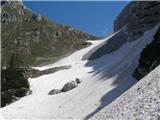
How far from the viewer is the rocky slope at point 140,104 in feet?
70.8

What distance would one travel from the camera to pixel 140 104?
2384 centimetres

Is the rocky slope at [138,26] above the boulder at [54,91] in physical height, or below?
above

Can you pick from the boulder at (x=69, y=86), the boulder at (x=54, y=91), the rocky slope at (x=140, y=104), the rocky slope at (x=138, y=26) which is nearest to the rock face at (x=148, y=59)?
the boulder at (x=69, y=86)

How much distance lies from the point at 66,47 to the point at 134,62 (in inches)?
5609

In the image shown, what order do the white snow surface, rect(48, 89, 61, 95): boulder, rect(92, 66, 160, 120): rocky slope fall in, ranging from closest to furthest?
rect(92, 66, 160, 120): rocky slope < the white snow surface < rect(48, 89, 61, 95): boulder

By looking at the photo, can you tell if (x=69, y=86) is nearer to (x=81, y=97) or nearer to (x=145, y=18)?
(x=81, y=97)

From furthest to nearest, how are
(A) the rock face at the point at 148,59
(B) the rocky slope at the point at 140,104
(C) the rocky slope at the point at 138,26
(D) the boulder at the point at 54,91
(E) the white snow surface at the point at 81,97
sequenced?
1. (C) the rocky slope at the point at 138,26
2. (D) the boulder at the point at 54,91
3. (A) the rock face at the point at 148,59
4. (E) the white snow surface at the point at 81,97
5. (B) the rocky slope at the point at 140,104

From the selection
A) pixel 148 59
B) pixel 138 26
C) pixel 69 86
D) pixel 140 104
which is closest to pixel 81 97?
pixel 69 86

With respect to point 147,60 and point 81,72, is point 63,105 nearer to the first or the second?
point 147,60

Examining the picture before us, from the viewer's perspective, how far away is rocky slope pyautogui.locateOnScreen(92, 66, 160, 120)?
2159 centimetres

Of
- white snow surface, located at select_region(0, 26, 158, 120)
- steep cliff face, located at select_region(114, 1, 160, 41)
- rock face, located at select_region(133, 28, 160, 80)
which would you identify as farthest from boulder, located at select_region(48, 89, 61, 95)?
steep cliff face, located at select_region(114, 1, 160, 41)

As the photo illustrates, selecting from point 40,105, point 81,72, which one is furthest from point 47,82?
point 40,105

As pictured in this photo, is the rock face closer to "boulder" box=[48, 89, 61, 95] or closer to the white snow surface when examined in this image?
the white snow surface

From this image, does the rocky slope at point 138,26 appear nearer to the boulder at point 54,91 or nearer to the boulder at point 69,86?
the boulder at point 69,86
